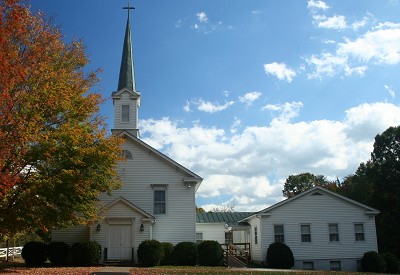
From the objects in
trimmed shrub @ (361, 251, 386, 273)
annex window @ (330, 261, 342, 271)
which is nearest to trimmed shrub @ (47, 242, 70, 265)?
annex window @ (330, 261, 342, 271)

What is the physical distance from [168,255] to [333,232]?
12086 mm

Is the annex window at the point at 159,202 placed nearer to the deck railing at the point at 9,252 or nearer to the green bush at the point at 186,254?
the green bush at the point at 186,254

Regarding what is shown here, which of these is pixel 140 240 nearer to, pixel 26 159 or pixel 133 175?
pixel 133 175

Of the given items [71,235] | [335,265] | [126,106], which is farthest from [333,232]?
[71,235]

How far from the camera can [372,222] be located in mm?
31641

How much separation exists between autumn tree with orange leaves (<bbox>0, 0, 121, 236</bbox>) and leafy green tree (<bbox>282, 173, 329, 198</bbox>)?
2579 inches

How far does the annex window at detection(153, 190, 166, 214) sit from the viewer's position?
30.1 meters

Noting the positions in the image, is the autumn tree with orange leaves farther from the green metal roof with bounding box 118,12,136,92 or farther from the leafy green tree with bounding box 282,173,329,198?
the leafy green tree with bounding box 282,173,329,198

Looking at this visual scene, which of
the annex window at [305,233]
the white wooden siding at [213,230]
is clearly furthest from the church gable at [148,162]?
the white wooden siding at [213,230]

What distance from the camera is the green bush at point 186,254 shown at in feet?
91.1

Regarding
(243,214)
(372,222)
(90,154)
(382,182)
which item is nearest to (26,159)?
(90,154)

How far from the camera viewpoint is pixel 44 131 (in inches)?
654

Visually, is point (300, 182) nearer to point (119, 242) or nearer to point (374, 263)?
point (374, 263)

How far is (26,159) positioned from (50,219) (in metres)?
3.14
